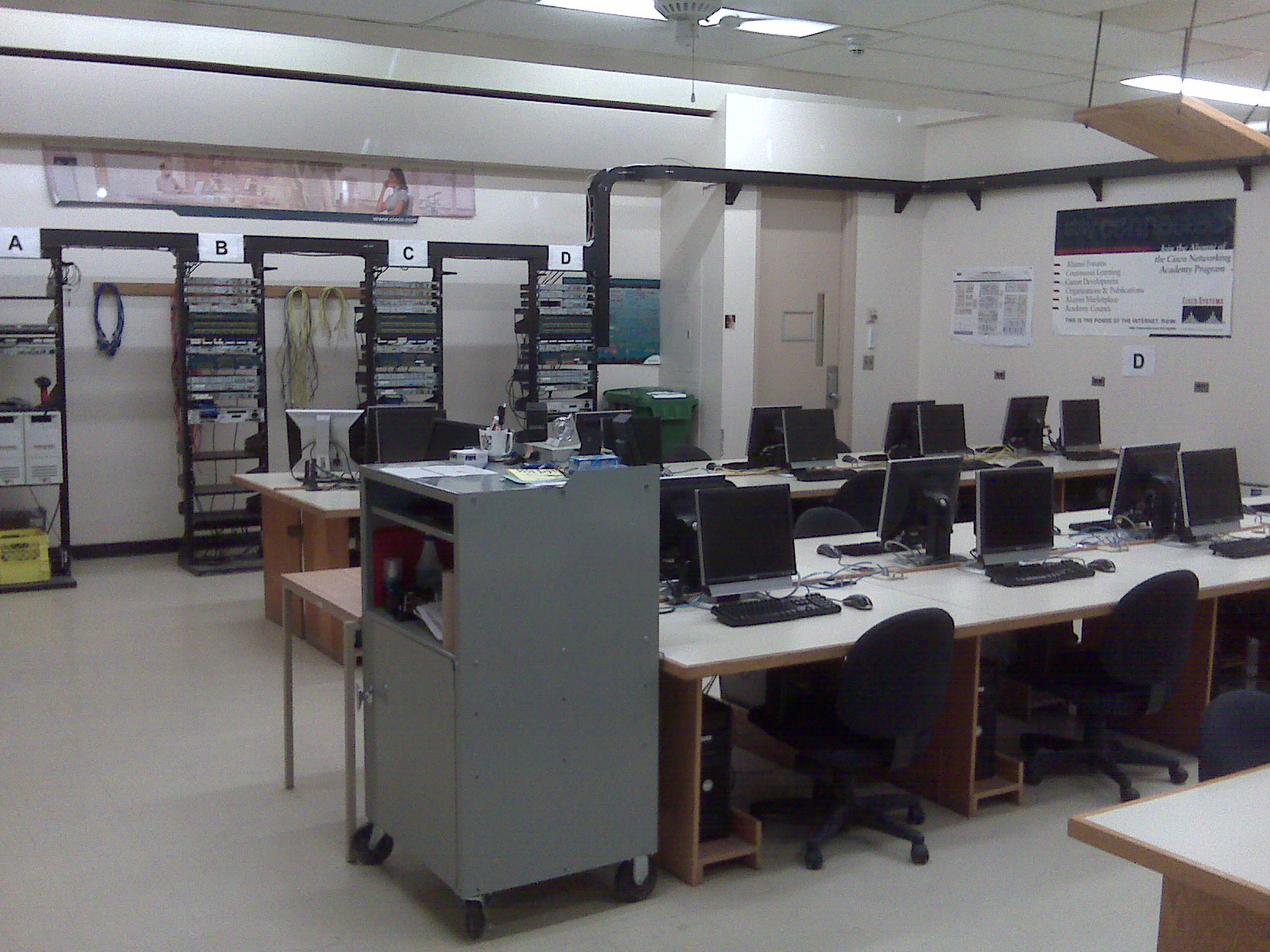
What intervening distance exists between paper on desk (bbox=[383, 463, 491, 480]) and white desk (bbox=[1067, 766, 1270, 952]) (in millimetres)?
1915

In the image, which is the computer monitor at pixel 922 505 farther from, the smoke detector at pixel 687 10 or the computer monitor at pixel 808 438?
the computer monitor at pixel 808 438

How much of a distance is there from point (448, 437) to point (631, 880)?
305 centimetres

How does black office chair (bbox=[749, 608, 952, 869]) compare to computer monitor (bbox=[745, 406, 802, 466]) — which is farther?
computer monitor (bbox=[745, 406, 802, 466])

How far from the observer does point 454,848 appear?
128 inches

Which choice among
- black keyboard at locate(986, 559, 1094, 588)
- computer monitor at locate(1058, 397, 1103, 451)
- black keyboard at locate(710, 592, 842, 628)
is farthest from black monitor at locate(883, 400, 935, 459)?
black keyboard at locate(710, 592, 842, 628)

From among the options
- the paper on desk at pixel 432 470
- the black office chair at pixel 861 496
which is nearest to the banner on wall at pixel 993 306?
the black office chair at pixel 861 496

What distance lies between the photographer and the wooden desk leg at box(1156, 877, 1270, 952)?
7.01 ft

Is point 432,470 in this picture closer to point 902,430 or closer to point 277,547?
point 277,547

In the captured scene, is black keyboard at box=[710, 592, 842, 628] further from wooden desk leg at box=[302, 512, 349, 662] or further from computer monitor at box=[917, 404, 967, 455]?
computer monitor at box=[917, 404, 967, 455]

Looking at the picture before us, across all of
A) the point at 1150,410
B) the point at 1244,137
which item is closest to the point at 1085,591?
the point at 1244,137

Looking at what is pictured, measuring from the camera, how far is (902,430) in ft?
25.8

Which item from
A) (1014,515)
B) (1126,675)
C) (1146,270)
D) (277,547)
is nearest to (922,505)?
(1014,515)

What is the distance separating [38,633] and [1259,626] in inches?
232

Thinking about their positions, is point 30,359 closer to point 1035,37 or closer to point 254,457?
point 254,457
